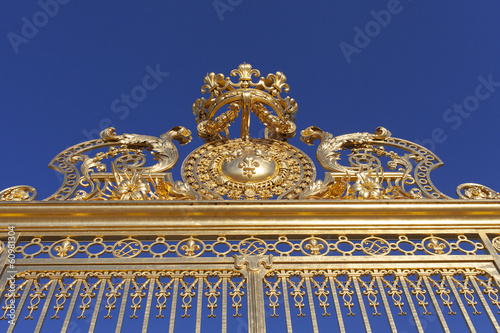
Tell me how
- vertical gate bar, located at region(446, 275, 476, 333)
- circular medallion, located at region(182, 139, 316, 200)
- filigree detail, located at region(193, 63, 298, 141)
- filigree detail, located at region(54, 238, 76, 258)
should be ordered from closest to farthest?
vertical gate bar, located at region(446, 275, 476, 333) < filigree detail, located at region(54, 238, 76, 258) < circular medallion, located at region(182, 139, 316, 200) < filigree detail, located at region(193, 63, 298, 141)

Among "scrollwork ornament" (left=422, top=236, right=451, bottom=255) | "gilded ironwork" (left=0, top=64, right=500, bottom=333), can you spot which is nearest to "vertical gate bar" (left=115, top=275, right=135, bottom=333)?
"gilded ironwork" (left=0, top=64, right=500, bottom=333)

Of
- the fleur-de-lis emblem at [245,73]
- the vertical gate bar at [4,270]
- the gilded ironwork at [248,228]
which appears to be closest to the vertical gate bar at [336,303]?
the gilded ironwork at [248,228]

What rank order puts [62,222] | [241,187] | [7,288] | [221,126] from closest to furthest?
[7,288], [62,222], [241,187], [221,126]

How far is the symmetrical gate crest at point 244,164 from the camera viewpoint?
16.1 feet

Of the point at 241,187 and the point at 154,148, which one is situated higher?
the point at 154,148

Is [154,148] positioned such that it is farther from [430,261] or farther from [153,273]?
[430,261]

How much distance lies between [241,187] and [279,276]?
1.14 meters

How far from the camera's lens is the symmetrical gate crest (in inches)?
193

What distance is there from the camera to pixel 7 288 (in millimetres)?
4043

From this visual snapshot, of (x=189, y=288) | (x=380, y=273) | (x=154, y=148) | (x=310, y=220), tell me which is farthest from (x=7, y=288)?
(x=380, y=273)

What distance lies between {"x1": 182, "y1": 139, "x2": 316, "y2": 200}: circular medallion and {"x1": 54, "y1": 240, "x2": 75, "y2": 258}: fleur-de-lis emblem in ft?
3.87

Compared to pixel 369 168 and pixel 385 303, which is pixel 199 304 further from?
pixel 369 168

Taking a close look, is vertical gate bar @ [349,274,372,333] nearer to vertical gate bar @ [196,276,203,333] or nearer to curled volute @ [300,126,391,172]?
vertical gate bar @ [196,276,203,333]

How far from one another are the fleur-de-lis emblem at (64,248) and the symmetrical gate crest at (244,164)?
0.51 metres
